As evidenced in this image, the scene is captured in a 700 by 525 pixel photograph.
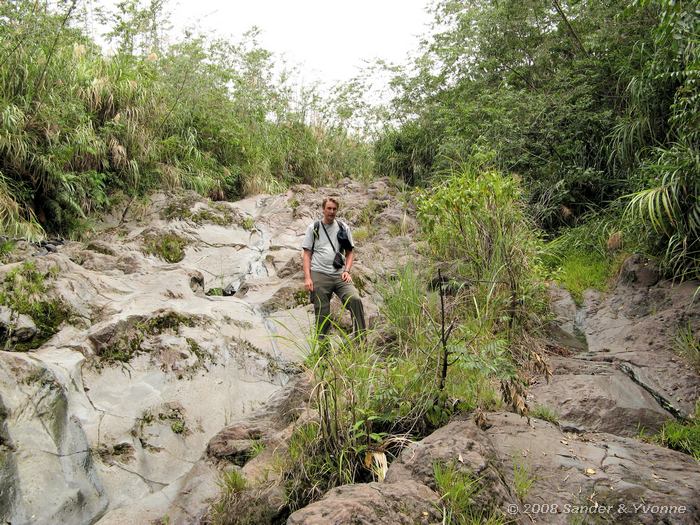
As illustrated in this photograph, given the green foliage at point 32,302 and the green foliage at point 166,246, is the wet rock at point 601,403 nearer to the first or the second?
the green foliage at point 32,302

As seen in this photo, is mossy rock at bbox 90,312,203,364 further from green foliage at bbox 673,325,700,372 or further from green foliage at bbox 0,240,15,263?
green foliage at bbox 673,325,700,372

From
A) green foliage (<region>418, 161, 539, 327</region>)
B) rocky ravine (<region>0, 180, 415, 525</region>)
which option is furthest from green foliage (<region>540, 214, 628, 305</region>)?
rocky ravine (<region>0, 180, 415, 525</region>)

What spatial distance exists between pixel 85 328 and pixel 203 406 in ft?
4.91

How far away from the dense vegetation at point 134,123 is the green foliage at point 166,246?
4.34 feet

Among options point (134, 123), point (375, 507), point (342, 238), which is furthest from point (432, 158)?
point (375, 507)

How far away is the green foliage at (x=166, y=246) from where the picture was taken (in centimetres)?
782

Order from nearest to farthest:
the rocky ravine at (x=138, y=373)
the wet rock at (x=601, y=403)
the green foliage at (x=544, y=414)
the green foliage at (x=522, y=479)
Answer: the green foliage at (x=522, y=479), the rocky ravine at (x=138, y=373), the green foliage at (x=544, y=414), the wet rock at (x=601, y=403)

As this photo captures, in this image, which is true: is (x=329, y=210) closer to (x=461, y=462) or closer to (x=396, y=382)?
(x=396, y=382)

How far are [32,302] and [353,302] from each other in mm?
3090

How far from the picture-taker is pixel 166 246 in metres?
8.06

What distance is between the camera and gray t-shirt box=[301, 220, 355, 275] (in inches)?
214

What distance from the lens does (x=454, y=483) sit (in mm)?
2705

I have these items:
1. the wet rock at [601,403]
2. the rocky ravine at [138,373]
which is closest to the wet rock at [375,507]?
the rocky ravine at [138,373]

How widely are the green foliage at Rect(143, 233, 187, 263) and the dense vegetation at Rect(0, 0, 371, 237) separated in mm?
1324
